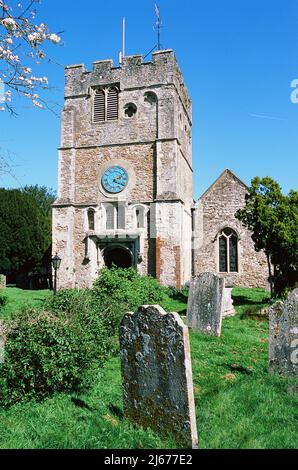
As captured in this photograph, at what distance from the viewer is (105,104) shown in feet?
71.2

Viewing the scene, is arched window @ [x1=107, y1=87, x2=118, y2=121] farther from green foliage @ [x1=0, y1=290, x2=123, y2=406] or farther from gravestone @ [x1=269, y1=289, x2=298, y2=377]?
gravestone @ [x1=269, y1=289, x2=298, y2=377]

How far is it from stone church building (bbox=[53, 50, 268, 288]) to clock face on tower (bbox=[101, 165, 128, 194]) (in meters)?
0.05

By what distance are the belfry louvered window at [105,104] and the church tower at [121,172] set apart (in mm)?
56

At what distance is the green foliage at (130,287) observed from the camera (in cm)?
1463

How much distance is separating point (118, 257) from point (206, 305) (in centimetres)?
1270

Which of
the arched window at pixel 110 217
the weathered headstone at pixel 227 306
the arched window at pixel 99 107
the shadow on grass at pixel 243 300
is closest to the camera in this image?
the weathered headstone at pixel 227 306

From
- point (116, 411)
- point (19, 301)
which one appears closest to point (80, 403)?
point (116, 411)

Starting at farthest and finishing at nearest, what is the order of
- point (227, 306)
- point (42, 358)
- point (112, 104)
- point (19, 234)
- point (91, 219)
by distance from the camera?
point (19, 234) < point (112, 104) < point (91, 219) < point (227, 306) < point (42, 358)

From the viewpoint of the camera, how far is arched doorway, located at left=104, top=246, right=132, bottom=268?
21.8 metres

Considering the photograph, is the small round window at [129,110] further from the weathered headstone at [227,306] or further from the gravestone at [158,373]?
the gravestone at [158,373]

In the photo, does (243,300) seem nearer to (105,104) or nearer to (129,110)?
(129,110)

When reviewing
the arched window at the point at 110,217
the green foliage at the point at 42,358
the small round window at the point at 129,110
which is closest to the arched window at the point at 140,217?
the arched window at the point at 110,217

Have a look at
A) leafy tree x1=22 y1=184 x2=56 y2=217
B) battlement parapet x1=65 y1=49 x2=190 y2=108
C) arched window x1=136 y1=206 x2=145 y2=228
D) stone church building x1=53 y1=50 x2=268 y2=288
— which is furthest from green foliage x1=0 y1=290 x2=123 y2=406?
leafy tree x1=22 y1=184 x2=56 y2=217
